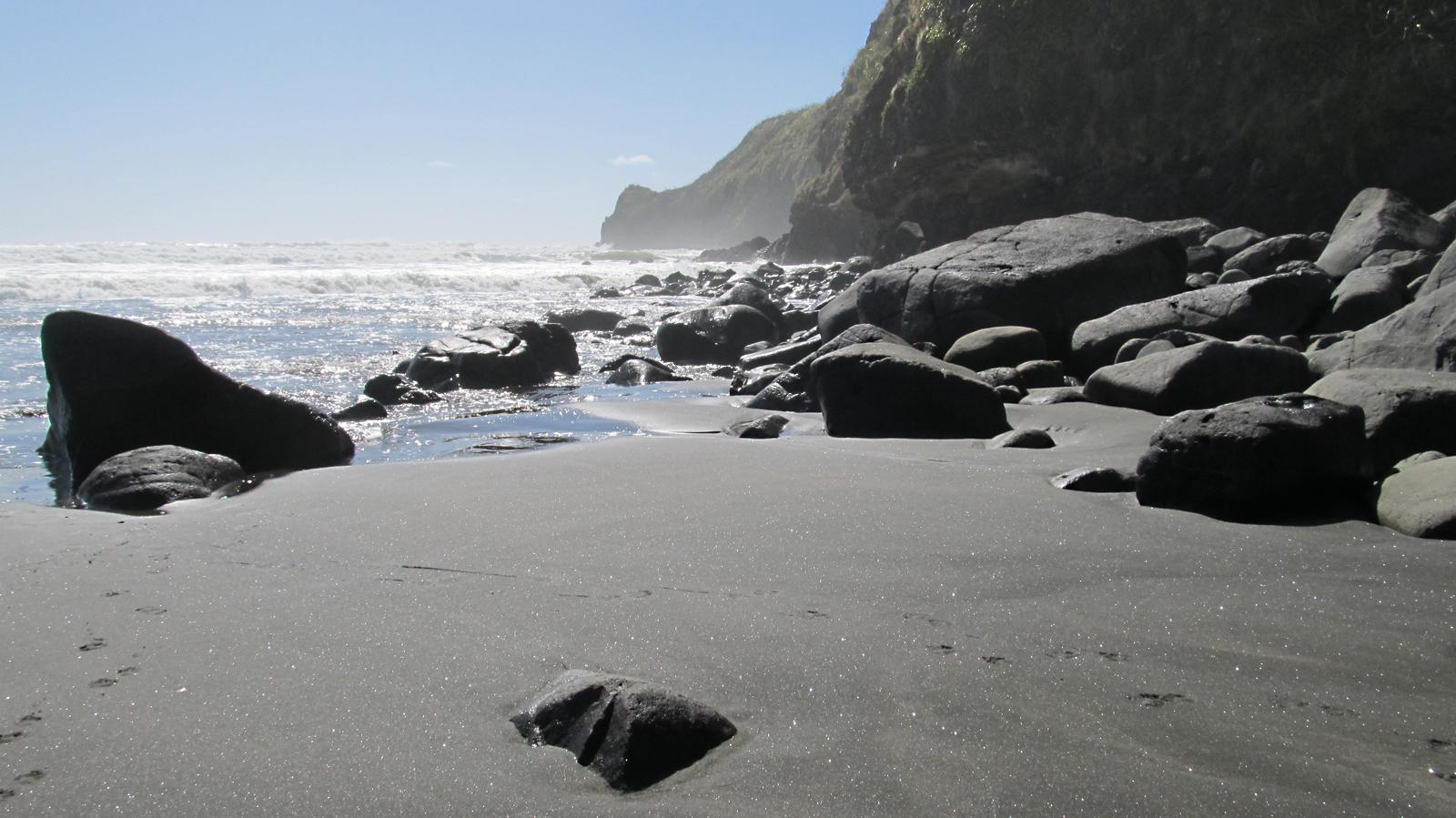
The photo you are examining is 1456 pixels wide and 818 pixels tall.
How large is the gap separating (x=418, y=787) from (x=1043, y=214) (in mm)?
22187

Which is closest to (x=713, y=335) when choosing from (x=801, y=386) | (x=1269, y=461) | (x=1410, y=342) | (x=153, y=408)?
(x=801, y=386)

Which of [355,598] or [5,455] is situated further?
[5,455]

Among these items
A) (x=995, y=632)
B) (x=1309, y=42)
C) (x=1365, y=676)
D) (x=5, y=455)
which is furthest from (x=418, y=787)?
(x=1309, y=42)

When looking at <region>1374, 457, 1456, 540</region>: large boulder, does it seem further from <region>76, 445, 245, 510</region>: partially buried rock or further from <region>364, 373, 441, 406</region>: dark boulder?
<region>364, 373, 441, 406</region>: dark boulder

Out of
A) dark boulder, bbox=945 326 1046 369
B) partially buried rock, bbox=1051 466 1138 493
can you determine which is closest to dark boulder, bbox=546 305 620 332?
dark boulder, bbox=945 326 1046 369

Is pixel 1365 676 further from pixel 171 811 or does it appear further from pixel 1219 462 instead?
pixel 171 811

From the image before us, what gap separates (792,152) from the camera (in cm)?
7969

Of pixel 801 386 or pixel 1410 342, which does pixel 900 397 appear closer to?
pixel 801 386

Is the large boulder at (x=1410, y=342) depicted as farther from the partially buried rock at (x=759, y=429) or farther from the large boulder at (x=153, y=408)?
the large boulder at (x=153, y=408)

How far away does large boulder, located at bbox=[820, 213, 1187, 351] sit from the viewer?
8.11 m

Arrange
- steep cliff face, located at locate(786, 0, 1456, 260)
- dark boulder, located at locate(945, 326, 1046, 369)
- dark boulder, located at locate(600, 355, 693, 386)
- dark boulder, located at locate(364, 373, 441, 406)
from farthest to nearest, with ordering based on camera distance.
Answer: steep cliff face, located at locate(786, 0, 1456, 260)
dark boulder, located at locate(600, 355, 693, 386)
dark boulder, located at locate(364, 373, 441, 406)
dark boulder, located at locate(945, 326, 1046, 369)

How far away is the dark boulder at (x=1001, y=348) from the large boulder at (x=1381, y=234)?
4.03 m

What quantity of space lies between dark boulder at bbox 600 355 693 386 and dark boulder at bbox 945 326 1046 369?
3119 mm

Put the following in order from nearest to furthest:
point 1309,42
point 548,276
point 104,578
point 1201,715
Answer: point 1201,715 < point 104,578 < point 1309,42 < point 548,276
